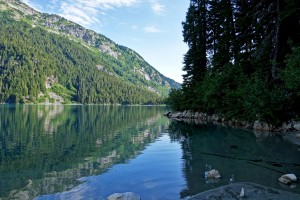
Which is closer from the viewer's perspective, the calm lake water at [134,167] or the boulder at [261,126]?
the calm lake water at [134,167]

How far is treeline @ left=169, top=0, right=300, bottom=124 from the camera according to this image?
27438mm

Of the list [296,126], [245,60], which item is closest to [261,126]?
[296,126]

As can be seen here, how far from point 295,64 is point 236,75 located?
57.8 feet

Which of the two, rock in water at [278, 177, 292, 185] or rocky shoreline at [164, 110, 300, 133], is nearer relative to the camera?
rock in water at [278, 177, 292, 185]

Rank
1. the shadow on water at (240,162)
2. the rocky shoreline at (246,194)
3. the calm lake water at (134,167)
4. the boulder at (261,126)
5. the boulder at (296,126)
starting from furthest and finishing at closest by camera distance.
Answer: the boulder at (261,126) → the boulder at (296,126) → the shadow on water at (240,162) → the calm lake water at (134,167) → the rocky shoreline at (246,194)

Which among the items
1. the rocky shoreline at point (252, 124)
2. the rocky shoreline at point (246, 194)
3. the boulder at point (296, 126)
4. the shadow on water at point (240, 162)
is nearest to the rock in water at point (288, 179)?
the shadow on water at point (240, 162)

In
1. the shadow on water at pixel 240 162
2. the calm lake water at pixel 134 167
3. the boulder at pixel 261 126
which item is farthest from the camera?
the boulder at pixel 261 126

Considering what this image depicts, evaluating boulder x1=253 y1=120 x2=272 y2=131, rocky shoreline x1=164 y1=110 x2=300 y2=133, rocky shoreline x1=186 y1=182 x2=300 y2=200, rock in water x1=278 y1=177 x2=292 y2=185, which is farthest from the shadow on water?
boulder x1=253 y1=120 x2=272 y2=131

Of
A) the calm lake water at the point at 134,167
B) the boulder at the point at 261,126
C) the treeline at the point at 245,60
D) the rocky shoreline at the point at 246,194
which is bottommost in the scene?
the calm lake water at the point at 134,167

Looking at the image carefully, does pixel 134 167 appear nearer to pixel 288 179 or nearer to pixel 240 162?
pixel 240 162

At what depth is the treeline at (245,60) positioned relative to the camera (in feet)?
90.0

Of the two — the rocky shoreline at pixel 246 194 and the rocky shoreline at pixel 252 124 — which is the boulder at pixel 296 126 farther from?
Answer: the rocky shoreline at pixel 246 194

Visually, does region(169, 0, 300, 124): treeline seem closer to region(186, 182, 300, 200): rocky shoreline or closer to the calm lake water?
the calm lake water

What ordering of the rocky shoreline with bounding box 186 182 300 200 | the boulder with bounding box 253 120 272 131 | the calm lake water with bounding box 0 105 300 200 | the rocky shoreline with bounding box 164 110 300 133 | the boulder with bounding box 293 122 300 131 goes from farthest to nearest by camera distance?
the boulder with bounding box 253 120 272 131, the rocky shoreline with bounding box 164 110 300 133, the boulder with bounding box 293 122 300 131, the calm lake water with bounding box 0 105 300 200, the rocky shoreline with bounding box 186 182 300 200
